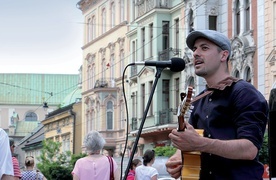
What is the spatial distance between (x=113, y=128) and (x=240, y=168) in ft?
198

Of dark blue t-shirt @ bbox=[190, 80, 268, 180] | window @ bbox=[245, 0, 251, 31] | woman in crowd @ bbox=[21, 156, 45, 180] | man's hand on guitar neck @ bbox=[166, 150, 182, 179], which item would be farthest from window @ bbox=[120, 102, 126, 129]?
dark blue t-shirt @ bbox=[190, 80, 268, 180]

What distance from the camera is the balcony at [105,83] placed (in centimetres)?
6619

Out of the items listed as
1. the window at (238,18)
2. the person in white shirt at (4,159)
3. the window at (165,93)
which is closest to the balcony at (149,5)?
the window at (165,93)

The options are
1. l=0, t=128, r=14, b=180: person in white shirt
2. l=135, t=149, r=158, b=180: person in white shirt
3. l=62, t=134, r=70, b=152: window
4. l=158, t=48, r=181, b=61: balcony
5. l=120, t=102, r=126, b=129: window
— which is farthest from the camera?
l=62, t=134, r=70, b=152: window

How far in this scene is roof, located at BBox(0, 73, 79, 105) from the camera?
155 m

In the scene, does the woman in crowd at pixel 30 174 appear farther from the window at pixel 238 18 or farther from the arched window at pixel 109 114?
the arched window at pixel 109 114

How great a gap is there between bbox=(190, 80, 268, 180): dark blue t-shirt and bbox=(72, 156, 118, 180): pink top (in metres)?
6.15

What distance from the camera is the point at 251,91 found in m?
5.60

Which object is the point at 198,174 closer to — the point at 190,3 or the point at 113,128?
the point at 190,3

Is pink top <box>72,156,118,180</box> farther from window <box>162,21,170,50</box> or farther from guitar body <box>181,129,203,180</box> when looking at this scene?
window <box>162,21,170,50</box>

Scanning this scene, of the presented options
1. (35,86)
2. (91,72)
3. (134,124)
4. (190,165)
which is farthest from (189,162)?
(35,86)

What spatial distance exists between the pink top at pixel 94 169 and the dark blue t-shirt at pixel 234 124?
20.2ft

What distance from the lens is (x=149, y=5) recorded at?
180ft

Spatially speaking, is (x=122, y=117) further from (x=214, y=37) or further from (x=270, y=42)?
(x=214, y=37)
